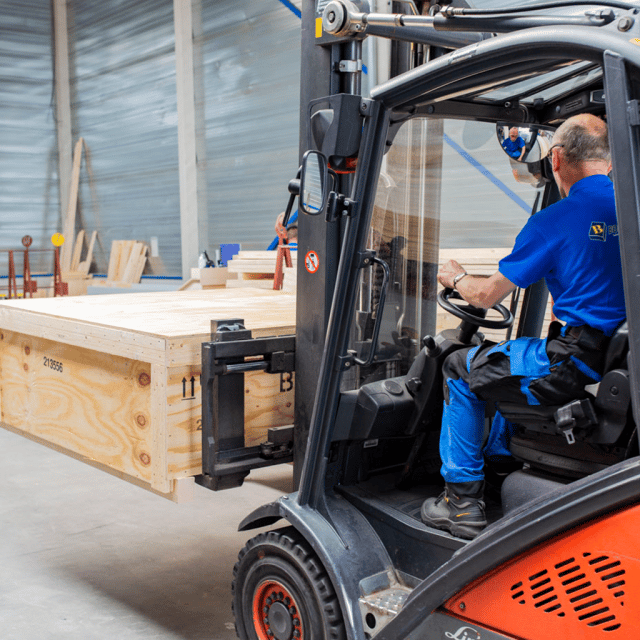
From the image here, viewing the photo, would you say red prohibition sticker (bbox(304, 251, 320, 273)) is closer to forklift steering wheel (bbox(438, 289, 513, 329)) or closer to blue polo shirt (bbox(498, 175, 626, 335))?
forklift steering wheel (bbox(438, 289, 513, 329))

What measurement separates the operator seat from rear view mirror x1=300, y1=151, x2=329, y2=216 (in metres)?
0.87

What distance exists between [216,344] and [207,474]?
54 centimetres

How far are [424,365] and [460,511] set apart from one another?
0.56 metres

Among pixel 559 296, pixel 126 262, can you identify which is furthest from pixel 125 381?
pixel 126 262

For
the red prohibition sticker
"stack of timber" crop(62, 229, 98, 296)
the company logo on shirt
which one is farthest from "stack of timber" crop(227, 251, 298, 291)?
"stack of timber" crop(62, 229, 98, 296)

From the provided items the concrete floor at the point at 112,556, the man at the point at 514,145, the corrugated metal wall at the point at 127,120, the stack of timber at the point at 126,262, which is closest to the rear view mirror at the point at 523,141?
the man at the point at 514,145

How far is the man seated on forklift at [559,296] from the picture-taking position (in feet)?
7.03

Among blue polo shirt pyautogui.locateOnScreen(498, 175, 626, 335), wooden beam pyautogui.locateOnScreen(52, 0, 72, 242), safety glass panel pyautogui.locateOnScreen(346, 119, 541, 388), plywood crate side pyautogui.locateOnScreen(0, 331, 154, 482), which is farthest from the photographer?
wooden beam pyautogui.locateOnScreen(52, 0, 72, 242)

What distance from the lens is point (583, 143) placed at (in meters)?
2.24

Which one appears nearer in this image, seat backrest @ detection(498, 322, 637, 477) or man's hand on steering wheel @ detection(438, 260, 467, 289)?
seat backrest @ detection(498, 322, 637, 477)

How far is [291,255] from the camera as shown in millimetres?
7199

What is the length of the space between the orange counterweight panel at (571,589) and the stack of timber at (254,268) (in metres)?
6.31

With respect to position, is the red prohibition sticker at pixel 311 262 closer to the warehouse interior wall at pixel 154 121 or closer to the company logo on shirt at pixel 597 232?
the company logo on shirt at pixel 597 232

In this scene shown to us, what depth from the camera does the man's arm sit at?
91.6 inches
